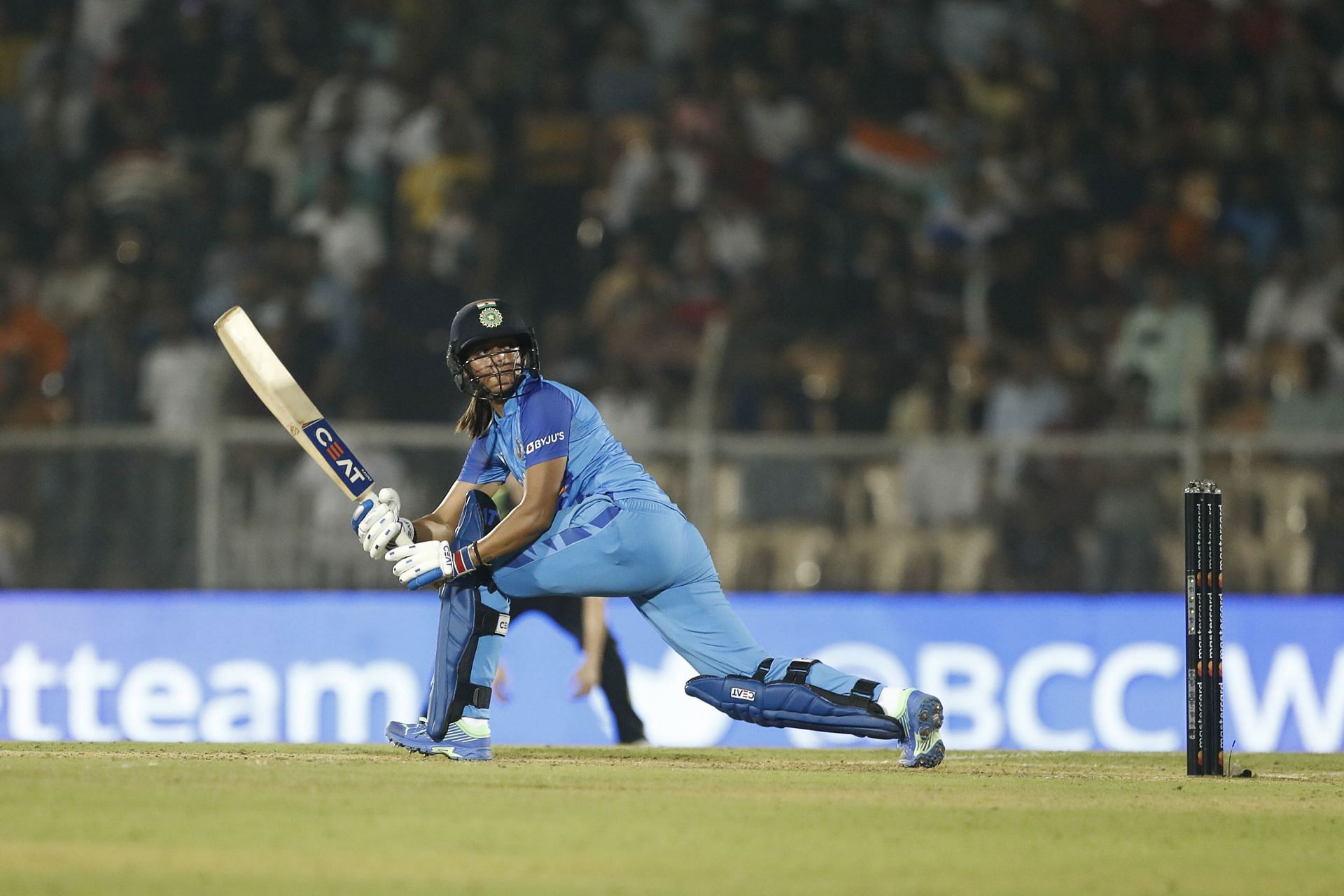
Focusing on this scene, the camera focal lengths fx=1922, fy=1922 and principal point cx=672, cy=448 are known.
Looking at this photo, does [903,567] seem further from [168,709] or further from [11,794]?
[11,794]

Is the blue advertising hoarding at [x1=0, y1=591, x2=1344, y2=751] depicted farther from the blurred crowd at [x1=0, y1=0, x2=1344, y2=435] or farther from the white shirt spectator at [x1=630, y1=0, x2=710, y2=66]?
the white shirt spectator at [x1=630, y1=0, x2=710, y2=66]

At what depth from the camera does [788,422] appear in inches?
495

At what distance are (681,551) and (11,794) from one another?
2.40 meters

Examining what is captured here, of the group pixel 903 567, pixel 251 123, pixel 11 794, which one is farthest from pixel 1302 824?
pixel 251 123

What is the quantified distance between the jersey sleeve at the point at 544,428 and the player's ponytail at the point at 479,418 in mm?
341

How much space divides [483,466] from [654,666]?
4362 millimetres

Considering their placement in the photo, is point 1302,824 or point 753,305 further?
point 753,305

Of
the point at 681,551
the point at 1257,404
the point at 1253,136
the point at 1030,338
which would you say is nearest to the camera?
the point at 681,551

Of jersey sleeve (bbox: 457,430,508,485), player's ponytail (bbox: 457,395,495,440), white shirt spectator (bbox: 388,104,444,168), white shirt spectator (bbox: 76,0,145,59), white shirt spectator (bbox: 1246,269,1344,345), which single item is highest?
white shirt spectator (bbox: 76,0,145,59)

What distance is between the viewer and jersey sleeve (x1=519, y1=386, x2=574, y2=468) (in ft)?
22.5

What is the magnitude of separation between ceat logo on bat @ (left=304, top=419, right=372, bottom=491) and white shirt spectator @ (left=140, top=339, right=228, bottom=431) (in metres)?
5.32

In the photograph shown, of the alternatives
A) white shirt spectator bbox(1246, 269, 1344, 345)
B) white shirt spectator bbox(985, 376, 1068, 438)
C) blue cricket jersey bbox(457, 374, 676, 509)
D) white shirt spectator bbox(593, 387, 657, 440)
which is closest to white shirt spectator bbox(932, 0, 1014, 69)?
white shirt spectator bbox(1246, 269, 1344, 345)

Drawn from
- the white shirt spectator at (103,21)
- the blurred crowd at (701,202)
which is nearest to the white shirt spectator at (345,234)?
the blurred crowd at (701,202)

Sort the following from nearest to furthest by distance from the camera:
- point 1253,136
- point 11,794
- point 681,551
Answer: point 11,794, point 681,551, point 1253,136
